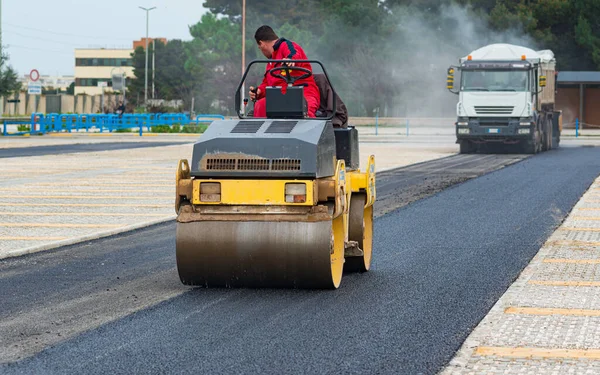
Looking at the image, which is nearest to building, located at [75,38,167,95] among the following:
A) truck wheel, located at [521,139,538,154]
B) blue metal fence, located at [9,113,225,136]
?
blue metal fence, located at [9,113,225,136]

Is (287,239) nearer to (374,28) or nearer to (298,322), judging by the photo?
(298,322)

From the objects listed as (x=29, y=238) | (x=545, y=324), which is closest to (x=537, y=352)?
(x=545, y=324)

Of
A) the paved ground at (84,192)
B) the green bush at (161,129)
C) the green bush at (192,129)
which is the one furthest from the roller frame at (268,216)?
the green bush at (161,129)

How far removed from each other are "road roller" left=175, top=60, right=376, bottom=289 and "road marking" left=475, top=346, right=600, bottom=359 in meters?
2.16

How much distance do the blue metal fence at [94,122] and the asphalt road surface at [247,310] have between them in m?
39.2

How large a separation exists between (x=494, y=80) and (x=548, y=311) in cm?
2657

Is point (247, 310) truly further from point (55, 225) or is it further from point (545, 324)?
point (55, 225)

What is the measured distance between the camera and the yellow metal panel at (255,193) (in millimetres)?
8938

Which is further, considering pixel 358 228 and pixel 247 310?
pixel 358 228

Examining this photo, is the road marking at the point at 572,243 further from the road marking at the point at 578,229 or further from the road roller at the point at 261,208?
the road roller at the point at 261,208

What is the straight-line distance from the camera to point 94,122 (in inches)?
2179

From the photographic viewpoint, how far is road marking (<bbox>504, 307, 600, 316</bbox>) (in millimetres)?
8445

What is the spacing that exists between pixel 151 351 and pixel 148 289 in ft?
8.16

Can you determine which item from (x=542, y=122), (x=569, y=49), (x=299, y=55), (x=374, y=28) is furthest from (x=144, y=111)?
(x=299, y=55)
